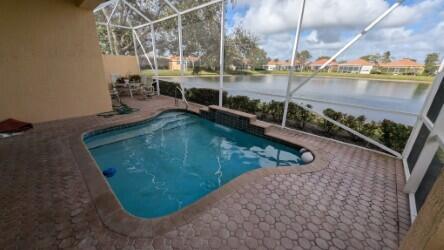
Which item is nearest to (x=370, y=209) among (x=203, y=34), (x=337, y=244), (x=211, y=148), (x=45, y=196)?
(x=337, y=244)

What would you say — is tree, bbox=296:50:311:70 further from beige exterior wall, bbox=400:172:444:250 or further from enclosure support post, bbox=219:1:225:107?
beige exterior wall, bbox=400:172:444:250

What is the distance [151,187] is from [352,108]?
14.6ft

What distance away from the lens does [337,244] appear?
6.14 ft

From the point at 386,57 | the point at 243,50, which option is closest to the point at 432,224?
the point at 386,57

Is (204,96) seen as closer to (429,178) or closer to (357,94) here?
(357,94)

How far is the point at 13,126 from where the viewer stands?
434 centimetres

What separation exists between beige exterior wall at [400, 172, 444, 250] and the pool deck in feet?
3.87

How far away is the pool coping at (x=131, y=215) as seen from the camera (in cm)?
196

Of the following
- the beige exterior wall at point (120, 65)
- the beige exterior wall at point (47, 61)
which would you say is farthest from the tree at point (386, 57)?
the beige exterior wall at point (120, 65)

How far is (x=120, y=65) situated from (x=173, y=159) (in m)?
8.29

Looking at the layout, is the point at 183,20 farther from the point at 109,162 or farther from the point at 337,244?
the point at 337,244

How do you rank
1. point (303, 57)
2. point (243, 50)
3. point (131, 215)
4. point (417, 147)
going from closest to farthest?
point (131, 215), point (417, 147), point (303, 57), point (243, 50)

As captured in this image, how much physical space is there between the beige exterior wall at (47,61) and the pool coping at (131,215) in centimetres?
227

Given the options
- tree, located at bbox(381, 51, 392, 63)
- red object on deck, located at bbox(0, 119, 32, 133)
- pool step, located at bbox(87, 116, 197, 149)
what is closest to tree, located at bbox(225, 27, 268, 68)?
pool step, located at bbox(87, 116, 197, 149)
